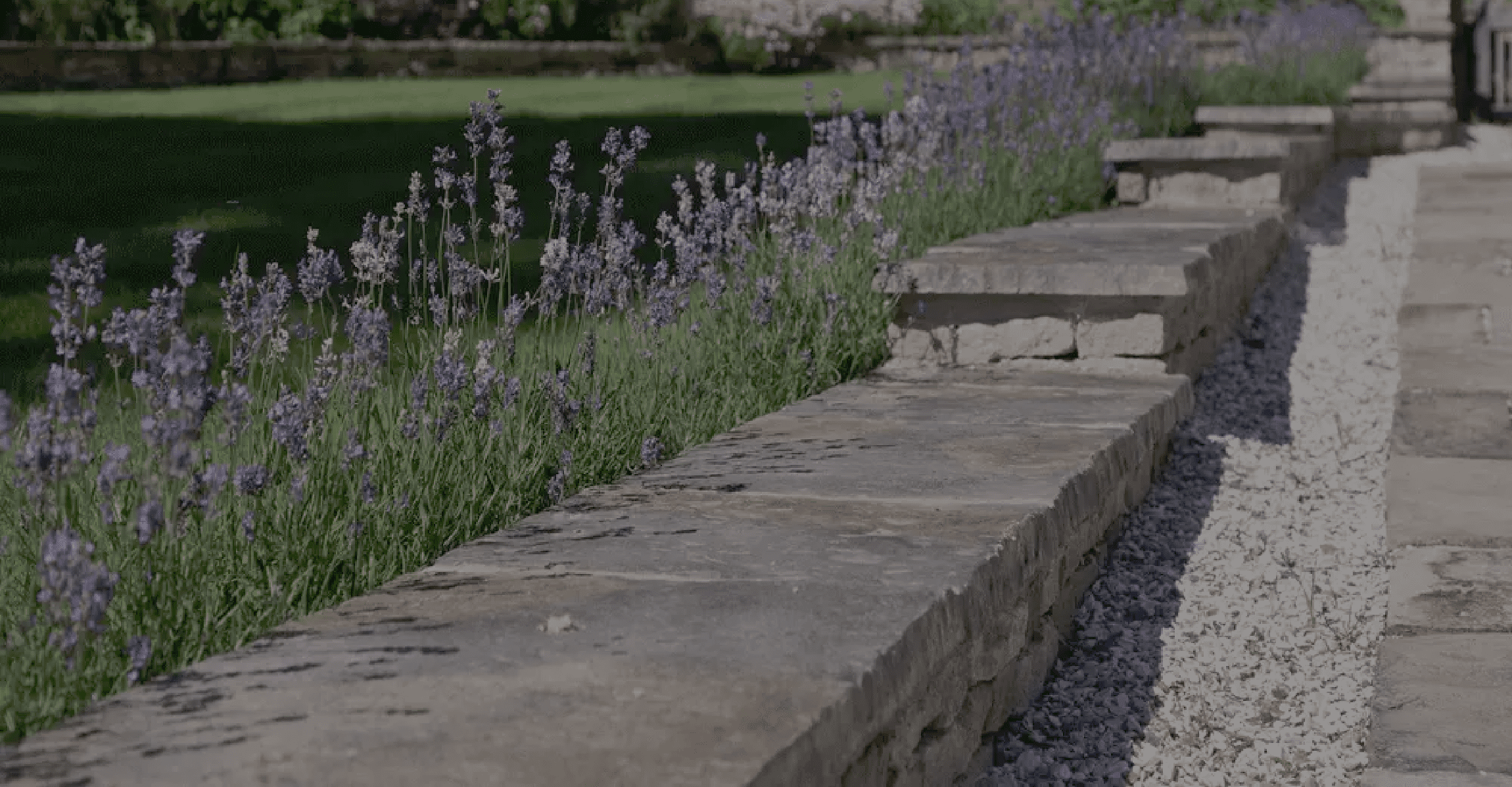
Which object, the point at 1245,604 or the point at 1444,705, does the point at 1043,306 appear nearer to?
the point at 1245,604

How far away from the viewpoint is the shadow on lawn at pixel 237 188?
18.6 ft

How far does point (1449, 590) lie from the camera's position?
3375 millimetres

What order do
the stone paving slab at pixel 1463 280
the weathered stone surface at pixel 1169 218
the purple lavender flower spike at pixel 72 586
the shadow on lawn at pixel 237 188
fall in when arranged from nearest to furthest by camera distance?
the purple lavender flower spike at pixel 72 586
the shadow on lawn at pixel 237 188
the weathered stone surface at pixel 1169 218
the stone paving slab at pixel 1463 280

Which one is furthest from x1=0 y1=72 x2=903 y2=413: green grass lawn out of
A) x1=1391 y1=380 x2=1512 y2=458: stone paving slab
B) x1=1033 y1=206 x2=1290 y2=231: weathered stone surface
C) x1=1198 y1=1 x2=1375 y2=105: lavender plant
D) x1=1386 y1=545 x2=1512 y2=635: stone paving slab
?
x1=1391 y1=380 x2=1512 y2=458: stone paving slab

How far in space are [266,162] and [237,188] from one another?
89 centimetres

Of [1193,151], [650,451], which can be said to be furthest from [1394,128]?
[650,451]

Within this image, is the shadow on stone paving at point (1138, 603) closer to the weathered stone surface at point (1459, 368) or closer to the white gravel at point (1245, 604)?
the white gravel at point (1245, 604)

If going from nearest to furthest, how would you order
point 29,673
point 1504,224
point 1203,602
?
point 29,673 → point 1203,602 → point 1504,224

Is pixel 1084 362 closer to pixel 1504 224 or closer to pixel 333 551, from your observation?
pixel 333 551

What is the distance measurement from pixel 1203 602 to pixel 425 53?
12.3 metres

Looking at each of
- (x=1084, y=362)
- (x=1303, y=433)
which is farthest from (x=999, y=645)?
(x=1303, y=433)

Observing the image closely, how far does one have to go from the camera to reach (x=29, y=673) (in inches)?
86.5

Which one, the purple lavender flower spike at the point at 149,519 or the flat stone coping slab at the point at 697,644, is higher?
the purple lavender flower spike at the point at 149,519

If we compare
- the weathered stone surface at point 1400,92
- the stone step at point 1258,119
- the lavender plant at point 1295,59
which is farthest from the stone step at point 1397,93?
the stone step at point 1258,119
